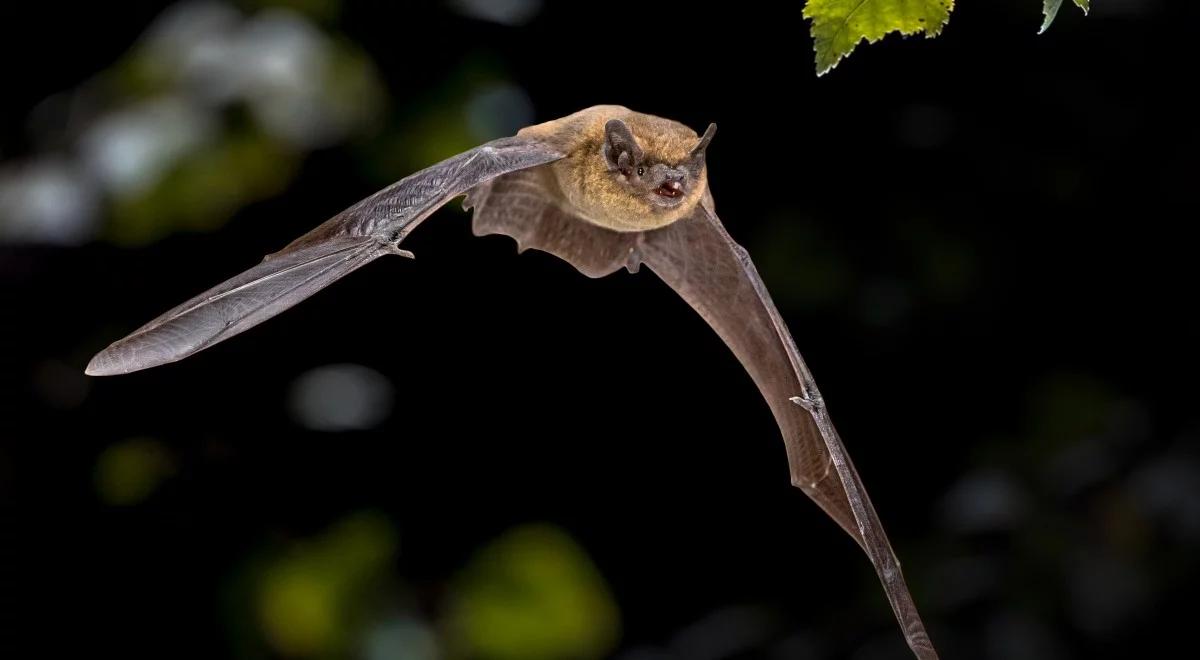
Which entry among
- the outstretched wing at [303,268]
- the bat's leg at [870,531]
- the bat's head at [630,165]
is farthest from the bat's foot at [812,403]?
the outstretched wing at [303,268]

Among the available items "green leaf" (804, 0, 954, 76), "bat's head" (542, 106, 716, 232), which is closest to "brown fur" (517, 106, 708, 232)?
"bat's head" (542, 106, 716, 232)

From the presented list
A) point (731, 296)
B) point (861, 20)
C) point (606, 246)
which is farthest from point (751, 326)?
point (861, 20)

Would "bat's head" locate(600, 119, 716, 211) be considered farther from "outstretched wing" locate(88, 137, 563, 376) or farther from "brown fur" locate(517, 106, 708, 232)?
"outstretched wing" locate(88, 137, 563, 376)

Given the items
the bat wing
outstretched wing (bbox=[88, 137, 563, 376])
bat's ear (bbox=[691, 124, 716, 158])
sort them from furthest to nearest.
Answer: the bat wing → bat's ear (bbox=[691, 124, 716, 158]) → outstretched wing (bbox=[88, 137, 563, 376])

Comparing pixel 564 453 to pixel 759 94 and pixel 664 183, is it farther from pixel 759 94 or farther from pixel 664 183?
pixel 664 183

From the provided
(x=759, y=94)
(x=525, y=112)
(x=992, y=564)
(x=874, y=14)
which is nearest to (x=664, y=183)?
(x=874, y=14)

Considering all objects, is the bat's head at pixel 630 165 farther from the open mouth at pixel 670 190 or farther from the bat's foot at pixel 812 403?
the bat's foot at pixel 812 403
